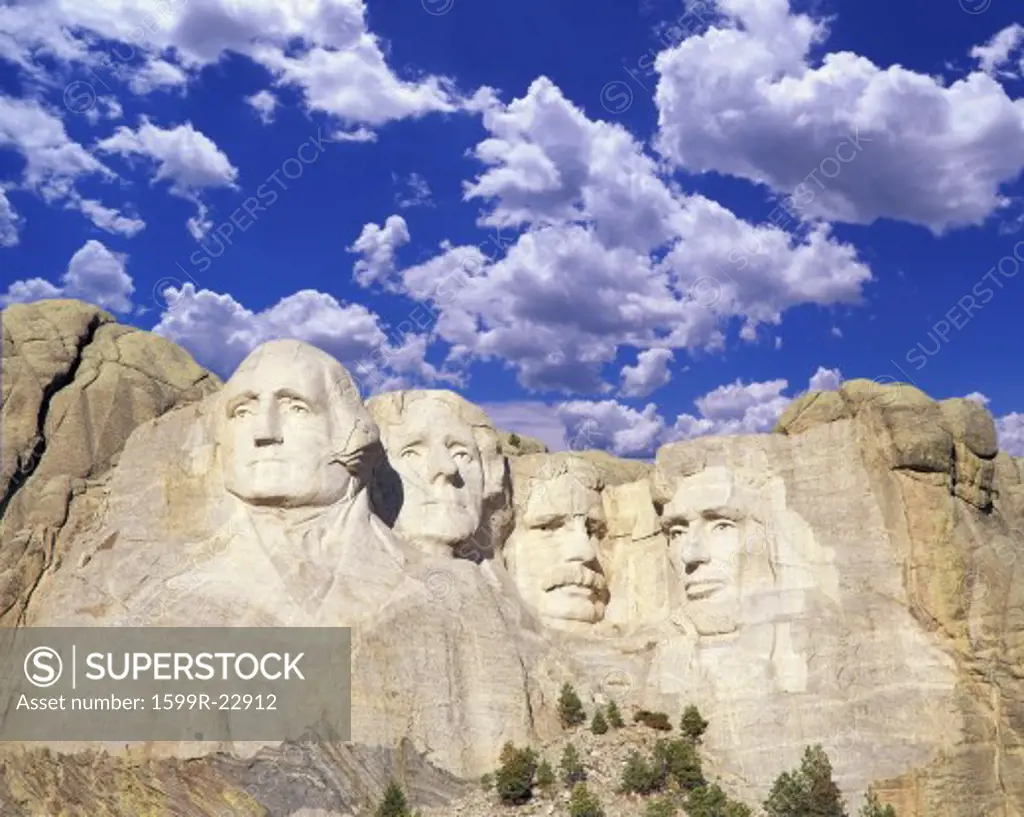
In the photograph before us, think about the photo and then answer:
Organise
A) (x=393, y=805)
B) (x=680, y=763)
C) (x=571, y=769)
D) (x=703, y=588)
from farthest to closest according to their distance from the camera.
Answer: (x=703, y=588)
(x=680, y=763)
(x=571, y=769)
(x=393, y=805)

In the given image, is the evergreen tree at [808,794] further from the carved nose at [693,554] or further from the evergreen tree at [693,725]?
the carved nose at [693,554]

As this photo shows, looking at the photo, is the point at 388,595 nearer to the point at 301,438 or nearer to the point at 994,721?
the point at 301,438

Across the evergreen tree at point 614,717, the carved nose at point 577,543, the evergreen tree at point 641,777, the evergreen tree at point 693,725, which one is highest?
the carved nose at point 577,543

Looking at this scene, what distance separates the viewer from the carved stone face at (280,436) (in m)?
24.2

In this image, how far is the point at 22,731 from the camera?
21688mm

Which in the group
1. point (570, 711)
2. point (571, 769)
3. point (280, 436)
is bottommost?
point (571, 769)

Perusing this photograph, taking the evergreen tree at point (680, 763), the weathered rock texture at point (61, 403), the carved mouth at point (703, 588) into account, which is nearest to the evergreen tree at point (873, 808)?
the evergreen tree at point (680, 763)

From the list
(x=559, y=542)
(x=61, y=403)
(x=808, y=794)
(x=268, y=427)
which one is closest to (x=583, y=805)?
(x=808, y=794)

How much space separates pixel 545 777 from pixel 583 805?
1.11 m

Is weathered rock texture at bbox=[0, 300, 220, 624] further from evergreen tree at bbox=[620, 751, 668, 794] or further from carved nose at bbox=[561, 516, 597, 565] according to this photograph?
evergreen tree at bbox=[620, 751, 668, 794]

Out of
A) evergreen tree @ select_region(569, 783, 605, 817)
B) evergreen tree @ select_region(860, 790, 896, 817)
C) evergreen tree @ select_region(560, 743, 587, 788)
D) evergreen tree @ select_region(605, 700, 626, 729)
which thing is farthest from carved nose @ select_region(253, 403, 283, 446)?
evergreen tree @ select_region(860, 790, 896, 817)

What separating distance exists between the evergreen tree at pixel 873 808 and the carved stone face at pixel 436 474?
8991 millimetres

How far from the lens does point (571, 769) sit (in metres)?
23.3

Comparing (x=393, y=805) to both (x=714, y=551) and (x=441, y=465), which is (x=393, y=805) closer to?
(x=441, y=465)
